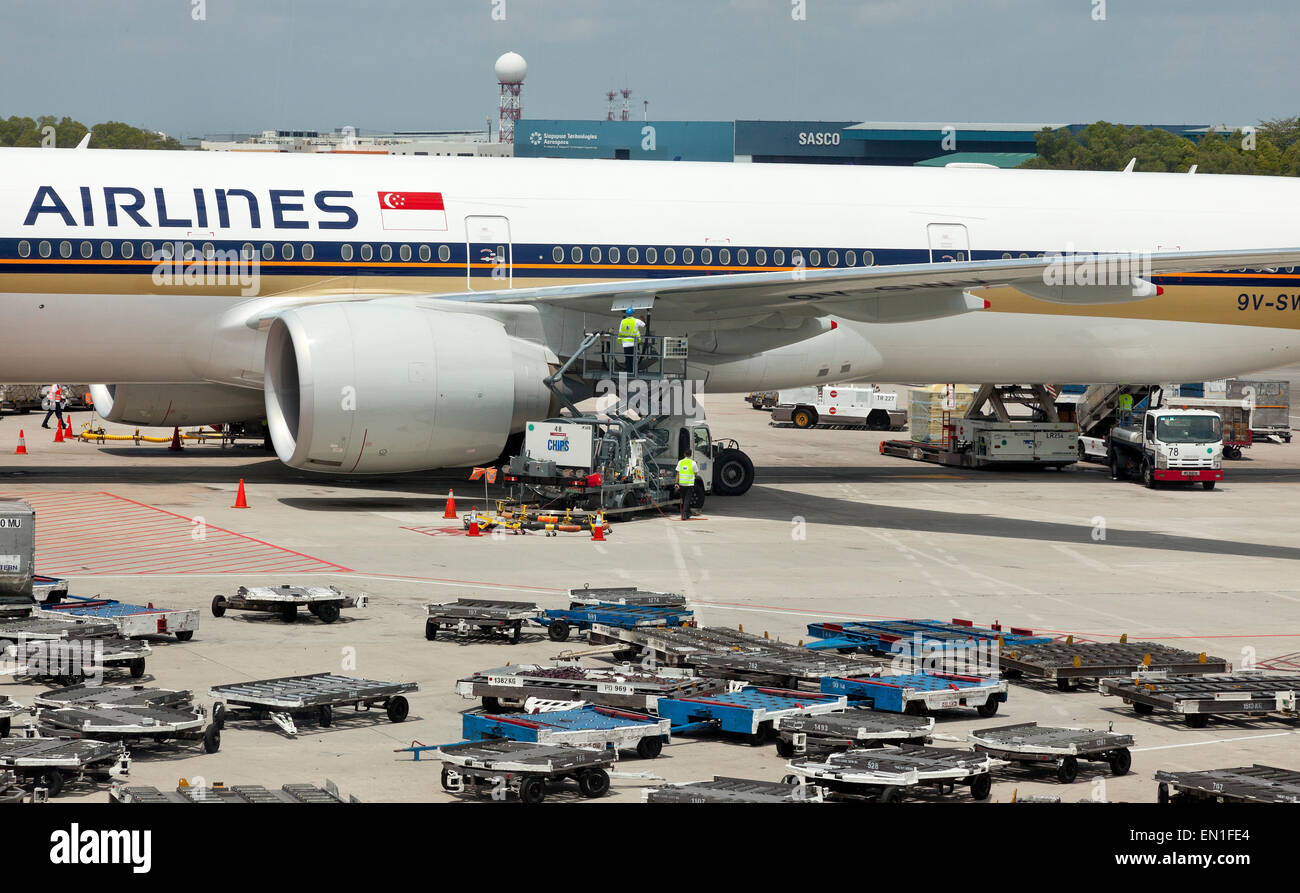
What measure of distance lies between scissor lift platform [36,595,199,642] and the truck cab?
22.7m

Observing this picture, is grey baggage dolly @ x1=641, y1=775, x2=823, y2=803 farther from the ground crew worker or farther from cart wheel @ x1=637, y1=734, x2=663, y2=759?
the ground crew worker

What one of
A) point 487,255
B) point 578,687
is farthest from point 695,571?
point 487,255

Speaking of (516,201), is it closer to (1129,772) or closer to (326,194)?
(326,194)

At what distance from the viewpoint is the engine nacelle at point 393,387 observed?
78.9 ft

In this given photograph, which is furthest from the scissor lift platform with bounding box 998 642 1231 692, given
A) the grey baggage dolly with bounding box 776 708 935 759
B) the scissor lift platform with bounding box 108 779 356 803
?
the scissor lift platform with bounding box 108 779 356 803

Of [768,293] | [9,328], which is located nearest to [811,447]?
[768,293]

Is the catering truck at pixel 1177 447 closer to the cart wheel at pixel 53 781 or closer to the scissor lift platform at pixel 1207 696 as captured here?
the scissor lift platform at pixel 1207 696

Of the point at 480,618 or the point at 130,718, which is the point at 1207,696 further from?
the point at 130,718

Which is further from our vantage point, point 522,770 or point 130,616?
point 130,616

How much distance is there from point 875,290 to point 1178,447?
10431 millimetres

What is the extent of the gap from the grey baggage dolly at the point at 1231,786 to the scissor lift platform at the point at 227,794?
5.78 m

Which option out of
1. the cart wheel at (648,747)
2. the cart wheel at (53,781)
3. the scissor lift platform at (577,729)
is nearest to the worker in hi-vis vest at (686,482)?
the scissor lift platform at (577,729)

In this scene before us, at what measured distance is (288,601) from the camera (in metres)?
16.6

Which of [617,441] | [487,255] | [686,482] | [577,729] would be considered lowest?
[577,729]
